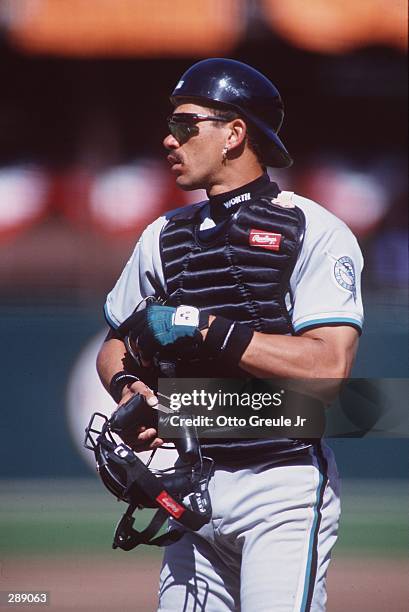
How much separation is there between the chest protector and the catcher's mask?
336mm

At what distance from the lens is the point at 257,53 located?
2.63 metres

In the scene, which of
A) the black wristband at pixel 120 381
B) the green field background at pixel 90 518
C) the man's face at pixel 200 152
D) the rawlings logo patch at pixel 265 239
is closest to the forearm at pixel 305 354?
the rawlings logo patch at pixel 265 239

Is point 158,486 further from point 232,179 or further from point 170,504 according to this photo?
point 232,179

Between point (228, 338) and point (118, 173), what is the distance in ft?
2.84

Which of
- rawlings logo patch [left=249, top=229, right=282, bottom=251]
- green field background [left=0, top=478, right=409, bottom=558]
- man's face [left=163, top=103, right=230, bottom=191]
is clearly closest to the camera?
rawlings logo patch [left=249, top=229, right=282, bottom=251]

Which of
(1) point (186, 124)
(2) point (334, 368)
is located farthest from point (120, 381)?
(1) point (186, 124)

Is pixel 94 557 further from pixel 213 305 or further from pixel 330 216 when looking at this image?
pixel 330 216

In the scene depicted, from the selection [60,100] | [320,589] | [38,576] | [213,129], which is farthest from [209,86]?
[38,576]

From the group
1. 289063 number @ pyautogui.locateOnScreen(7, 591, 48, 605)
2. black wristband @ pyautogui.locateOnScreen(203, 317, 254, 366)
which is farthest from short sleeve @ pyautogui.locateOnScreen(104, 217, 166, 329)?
289063 number @ pyautogui.locateOnScreen(7, 591, 48, 605)

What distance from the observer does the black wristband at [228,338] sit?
1.97 metres

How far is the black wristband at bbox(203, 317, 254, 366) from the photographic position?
6.48 ft

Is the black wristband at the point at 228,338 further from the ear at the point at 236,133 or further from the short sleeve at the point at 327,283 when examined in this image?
the ear at the point at 236,133

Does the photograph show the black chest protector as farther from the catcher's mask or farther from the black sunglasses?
the black sunglasses

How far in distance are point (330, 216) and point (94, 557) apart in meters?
1.16
